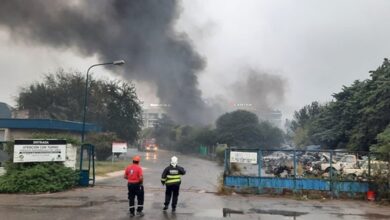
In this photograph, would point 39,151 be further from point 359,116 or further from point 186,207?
point 359,116

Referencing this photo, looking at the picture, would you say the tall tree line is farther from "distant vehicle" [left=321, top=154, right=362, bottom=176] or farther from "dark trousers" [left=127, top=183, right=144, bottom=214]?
"dark trousers" [left=127, top=183, right=144, bottom=214]

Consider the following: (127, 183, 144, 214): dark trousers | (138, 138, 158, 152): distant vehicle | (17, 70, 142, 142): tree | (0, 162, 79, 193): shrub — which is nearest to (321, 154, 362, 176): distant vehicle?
(127, 183, 144, 214): dark trousers

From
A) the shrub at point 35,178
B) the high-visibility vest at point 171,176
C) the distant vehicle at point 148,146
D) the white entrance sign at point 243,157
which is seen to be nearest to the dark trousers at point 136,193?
the high-visibility vest at point 171,176

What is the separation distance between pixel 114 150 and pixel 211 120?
189 ft

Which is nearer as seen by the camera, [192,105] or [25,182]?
[25,182]

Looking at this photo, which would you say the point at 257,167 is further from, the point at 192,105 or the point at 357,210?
the point at 192,105

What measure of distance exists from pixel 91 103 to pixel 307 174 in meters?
41.9

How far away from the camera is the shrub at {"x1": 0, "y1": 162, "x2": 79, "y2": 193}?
51.3 feet

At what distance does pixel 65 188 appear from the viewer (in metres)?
16.6

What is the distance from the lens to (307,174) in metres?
16.8

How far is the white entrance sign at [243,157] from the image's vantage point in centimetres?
1675

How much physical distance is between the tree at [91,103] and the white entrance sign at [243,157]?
39.9 m

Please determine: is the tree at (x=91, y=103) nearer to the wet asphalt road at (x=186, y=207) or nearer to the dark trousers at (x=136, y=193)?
the wet asphalt road at (x=186, y=207)

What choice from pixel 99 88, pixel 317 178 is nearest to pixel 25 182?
pixel 317 178
